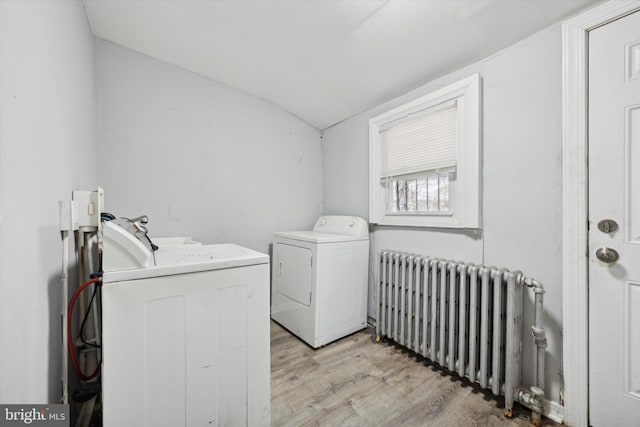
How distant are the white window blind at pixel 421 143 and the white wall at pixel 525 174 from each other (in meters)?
0.21

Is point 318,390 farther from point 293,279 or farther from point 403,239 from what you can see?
point 403,239

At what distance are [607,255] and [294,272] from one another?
190 cm

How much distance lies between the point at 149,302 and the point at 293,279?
135cm

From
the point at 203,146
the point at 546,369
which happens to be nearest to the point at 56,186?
the point at 203,146

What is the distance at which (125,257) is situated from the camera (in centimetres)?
93

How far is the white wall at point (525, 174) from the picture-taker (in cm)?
132

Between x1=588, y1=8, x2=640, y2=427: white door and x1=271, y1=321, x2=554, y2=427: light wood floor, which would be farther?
x1=271, y1=321, x2=554, y2=427: light wood floor

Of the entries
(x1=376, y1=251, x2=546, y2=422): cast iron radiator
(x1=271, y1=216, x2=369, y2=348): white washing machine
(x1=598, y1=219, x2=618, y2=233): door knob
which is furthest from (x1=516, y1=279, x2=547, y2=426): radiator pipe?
(x1=271, y1=216, x2=369, y2=348): white washing machine

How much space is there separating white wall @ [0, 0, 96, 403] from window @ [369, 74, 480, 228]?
201cm

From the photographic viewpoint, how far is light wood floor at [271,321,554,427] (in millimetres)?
1306

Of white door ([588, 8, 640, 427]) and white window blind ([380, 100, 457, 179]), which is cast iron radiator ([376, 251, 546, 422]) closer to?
white door ([588, 8, 640, 427])

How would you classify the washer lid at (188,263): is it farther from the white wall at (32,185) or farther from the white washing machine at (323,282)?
the white washing machine at (323,282)

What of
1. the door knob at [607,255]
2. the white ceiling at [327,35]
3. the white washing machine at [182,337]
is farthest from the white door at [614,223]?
the white washing machine at [182,337]

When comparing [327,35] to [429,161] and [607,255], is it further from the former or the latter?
[607,255]
